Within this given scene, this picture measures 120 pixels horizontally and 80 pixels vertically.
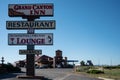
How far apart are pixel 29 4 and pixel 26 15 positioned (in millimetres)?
1229

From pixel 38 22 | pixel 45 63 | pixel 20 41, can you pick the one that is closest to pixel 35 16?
pixel 38 22

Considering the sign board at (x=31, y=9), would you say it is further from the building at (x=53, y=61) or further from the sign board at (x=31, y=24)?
the building at (x=53, y=61)

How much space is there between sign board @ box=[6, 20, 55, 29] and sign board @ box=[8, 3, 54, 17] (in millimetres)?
851

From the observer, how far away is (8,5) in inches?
1330

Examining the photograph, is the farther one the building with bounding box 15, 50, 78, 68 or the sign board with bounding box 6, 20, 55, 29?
the building with bounding box 15, 50, 78, 68

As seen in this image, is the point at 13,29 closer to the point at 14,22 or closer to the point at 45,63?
the point at 14,22

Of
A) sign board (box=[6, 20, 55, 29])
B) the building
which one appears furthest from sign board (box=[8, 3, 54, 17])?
the building

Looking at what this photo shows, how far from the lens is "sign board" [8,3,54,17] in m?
33.4

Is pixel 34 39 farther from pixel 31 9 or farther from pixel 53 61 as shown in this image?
pixel 53 61

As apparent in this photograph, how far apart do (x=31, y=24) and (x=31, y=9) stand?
1595mm

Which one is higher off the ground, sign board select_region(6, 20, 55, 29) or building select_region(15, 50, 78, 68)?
sign board select_region(6, 20, 55, 29)

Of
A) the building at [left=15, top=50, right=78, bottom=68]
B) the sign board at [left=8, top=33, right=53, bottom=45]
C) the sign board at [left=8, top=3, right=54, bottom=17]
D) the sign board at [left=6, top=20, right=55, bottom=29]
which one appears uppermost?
the sign board at [left=8, top=3, right=54, bottom=17]

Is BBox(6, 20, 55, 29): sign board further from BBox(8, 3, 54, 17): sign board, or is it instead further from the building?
the building

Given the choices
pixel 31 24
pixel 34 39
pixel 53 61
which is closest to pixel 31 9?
pixel 31 24
